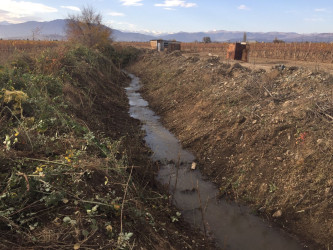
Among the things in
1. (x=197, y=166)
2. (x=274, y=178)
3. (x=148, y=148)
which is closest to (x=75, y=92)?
(x=148, y=148)

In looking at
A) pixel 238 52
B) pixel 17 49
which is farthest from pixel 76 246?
pixel 238 52

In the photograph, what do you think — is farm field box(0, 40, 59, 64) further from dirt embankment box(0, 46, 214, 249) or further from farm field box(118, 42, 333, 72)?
farm field box(118, 42, 333, 72)

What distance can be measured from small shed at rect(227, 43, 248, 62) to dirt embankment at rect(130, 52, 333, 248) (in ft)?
23.0

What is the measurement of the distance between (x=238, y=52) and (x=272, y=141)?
471 inches

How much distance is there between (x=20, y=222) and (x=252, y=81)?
293 inches

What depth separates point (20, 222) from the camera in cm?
237

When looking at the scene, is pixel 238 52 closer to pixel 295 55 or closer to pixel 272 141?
pixel 295 55

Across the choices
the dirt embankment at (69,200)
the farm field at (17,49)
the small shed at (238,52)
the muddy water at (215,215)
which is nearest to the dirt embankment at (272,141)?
the muddy water at (215,215)

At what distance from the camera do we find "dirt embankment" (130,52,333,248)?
401 centimetres

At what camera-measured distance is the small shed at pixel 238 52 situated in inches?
611

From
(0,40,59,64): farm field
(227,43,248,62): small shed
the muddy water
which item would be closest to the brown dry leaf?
the muddy water

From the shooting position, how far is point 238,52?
15703mm

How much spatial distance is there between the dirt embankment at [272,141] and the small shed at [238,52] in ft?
23.0

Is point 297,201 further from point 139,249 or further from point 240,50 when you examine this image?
point 240,50
